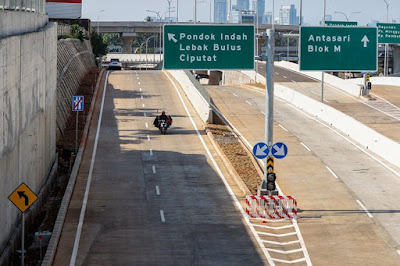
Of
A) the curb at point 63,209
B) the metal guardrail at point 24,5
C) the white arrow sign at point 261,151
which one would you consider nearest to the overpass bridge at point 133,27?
the curb at point 63,209

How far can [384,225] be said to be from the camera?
27.6 meters

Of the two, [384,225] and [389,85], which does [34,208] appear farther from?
[389,85]

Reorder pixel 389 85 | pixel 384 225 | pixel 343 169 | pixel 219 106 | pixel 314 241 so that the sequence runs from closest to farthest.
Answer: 1. pixel 314 241
2. pixel 384 225
3. pixel 343 169
4. pixel 219 106
5. pixel 389 85

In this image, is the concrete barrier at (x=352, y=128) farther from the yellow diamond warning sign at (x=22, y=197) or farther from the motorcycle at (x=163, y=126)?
the yellow diamond warning sign at (x=22, y=197)

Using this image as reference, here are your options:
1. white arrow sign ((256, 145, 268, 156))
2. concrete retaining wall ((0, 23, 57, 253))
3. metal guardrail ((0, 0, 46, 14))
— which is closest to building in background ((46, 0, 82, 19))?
metal guardrail ((0, 0, 46, 14))

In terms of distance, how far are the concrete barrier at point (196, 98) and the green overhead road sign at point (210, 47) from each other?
62.6ft

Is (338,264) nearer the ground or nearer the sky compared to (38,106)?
nearer the ground

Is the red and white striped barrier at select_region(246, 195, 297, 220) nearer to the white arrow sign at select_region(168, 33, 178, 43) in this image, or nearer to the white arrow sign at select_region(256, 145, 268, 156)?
the white arrow sign at select_region(256, 145, 268, 156)

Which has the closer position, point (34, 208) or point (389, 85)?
point (34, 208)

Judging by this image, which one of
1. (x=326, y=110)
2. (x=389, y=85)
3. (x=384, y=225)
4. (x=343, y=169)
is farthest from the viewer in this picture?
(x=389, y=85)

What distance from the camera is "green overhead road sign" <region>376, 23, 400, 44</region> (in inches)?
3457

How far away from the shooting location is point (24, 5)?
29.0m

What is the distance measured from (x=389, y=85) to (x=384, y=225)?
5565 centimetres

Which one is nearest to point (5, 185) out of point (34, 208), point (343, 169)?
point (34, 208)
